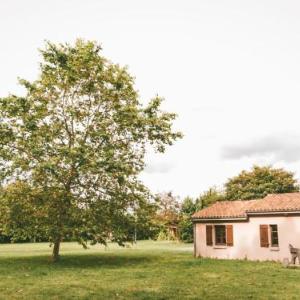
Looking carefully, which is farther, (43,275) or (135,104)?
(135,104)

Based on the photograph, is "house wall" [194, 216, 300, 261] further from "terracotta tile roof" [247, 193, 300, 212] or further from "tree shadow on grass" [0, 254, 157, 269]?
"tree shadow on grass" [0, 254, 157, 269]

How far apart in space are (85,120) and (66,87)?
2.44 m

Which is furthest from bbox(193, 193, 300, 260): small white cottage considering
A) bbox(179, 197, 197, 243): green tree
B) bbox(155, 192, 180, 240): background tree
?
bbox(155, 192, 180, 240): background tree

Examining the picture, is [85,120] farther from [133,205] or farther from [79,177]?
[133,205]

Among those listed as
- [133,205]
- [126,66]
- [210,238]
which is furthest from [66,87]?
[210,238]

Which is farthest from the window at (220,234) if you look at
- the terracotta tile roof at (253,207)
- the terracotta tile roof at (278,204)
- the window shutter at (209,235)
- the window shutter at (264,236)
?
the window shutter at (264,236)

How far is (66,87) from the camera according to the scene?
24.3 metres

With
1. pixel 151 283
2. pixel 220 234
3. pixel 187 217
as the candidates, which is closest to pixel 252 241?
pixel 220 234

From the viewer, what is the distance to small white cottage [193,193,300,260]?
24.1 m

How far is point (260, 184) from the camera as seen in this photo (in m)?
56.0

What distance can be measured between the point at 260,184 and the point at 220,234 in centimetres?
3012

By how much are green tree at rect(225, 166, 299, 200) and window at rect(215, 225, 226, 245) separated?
93.2 ft

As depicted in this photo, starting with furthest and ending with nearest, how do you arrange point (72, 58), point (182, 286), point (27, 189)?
point (72, 58) → point (27, 189) → point (182, 286)

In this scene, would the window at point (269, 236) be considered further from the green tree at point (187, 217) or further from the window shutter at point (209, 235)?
the green tree at point (187, 217)
